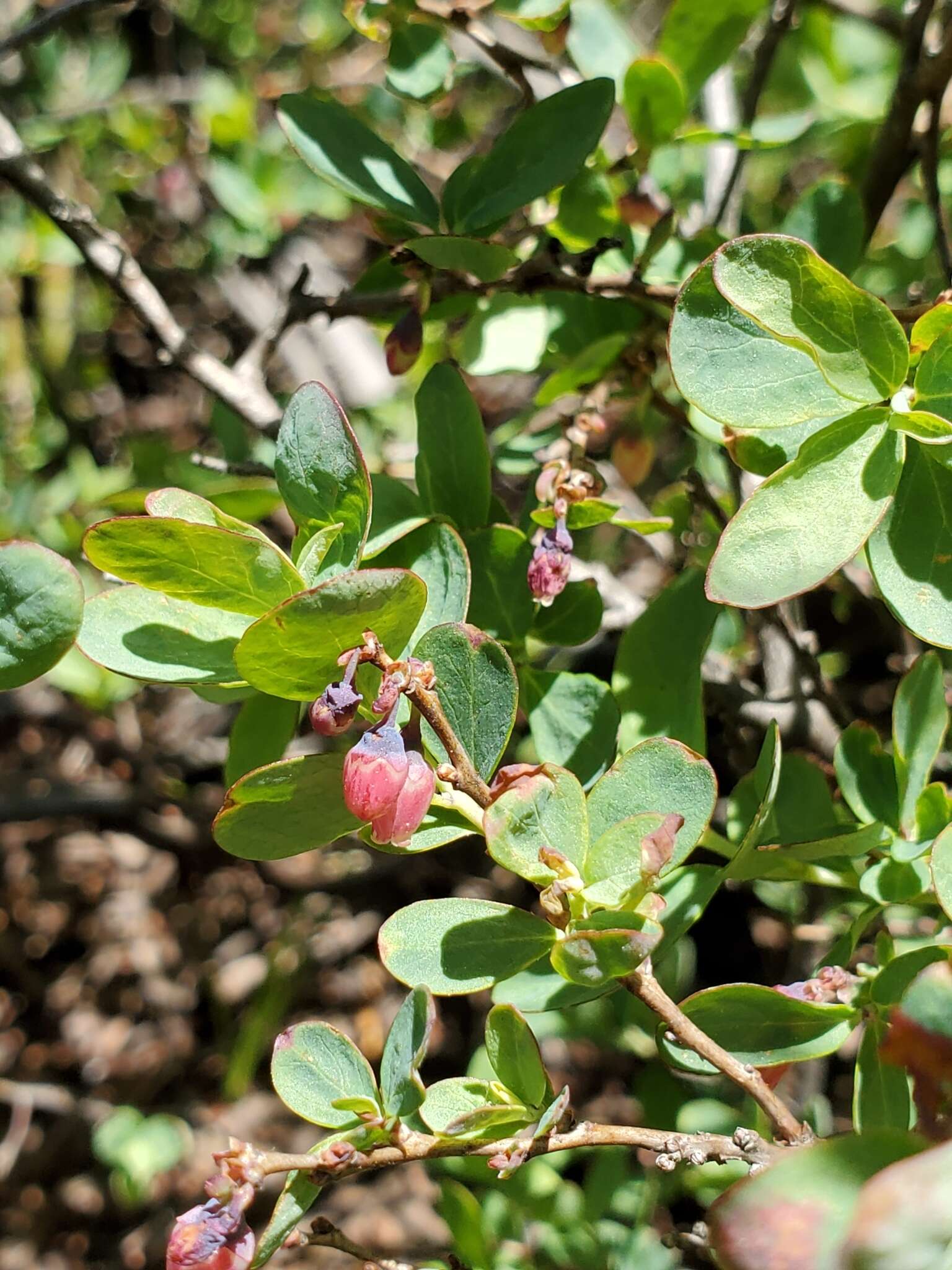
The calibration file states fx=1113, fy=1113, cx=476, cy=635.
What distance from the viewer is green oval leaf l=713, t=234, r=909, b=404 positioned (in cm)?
64

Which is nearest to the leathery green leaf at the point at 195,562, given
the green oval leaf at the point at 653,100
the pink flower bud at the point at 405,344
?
the pink flower bud at the point at 405,344

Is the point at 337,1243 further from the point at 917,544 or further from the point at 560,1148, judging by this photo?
the point at 917,544

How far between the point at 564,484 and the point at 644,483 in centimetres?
81

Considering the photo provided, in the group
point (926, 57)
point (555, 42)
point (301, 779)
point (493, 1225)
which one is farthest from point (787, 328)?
point (493, 1225)

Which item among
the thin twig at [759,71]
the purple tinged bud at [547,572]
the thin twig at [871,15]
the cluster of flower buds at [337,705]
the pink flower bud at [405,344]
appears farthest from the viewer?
the thin twig at [871,15]

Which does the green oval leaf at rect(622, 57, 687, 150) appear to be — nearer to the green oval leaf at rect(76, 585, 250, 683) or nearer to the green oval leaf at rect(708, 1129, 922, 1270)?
the green oval leaf at rect(76, 585, 250, 683)

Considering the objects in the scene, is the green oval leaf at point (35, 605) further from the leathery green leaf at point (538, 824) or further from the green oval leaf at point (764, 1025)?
the green oval leaf at point (764, 1025)

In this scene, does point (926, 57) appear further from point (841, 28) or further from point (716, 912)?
Result: point (716, 912)

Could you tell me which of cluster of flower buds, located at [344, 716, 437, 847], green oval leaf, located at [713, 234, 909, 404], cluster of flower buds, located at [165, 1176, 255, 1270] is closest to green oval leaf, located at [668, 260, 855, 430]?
green oval leaf, located at [713, 234, 909, 404]

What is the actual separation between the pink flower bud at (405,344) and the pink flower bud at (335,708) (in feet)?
1.48

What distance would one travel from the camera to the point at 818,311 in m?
0.67

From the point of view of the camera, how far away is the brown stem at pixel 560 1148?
0.68 meters

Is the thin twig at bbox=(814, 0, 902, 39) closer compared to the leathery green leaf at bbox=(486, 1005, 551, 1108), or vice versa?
the leathery green leaf at bbox=(486, 1005, 551, 1108)

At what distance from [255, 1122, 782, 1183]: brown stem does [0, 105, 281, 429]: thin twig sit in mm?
774
